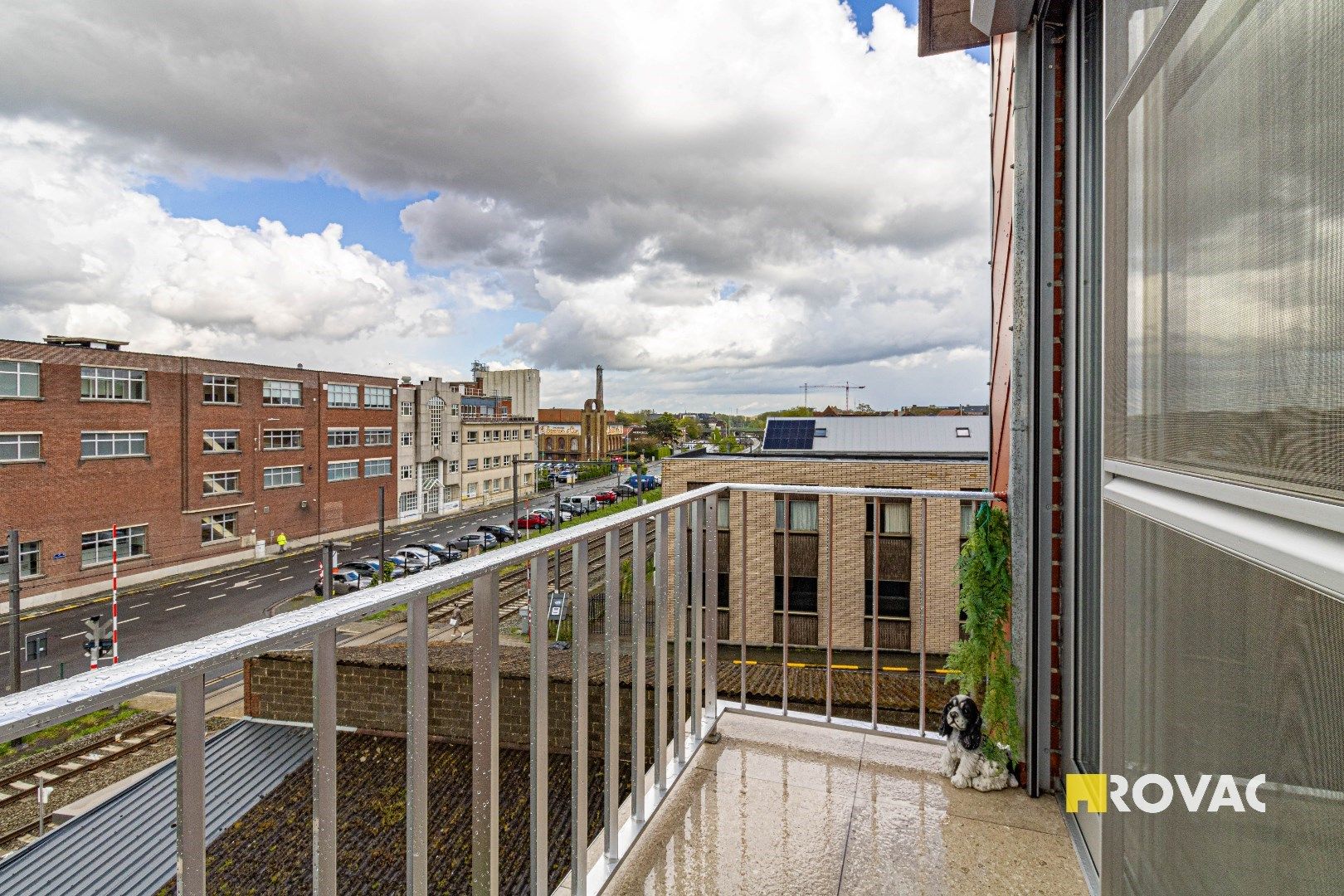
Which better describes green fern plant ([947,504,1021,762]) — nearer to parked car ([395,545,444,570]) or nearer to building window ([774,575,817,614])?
building window ([774,575,817,614])

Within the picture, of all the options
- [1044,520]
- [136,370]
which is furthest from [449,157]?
[1044,520]

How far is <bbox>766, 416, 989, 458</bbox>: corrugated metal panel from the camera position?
25031mm

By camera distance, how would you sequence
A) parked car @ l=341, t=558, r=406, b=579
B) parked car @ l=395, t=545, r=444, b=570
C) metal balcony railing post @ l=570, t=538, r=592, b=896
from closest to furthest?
metal balcony railing post @ l=570, t=538, r=592, b=896, parked car @ l=341, t=558, r=406, b=579, parked car @ l=395, t=545, r=444, b=570

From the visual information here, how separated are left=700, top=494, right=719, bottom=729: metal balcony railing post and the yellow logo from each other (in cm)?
124

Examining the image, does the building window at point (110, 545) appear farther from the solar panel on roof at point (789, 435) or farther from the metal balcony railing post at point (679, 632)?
the metal balcony railing post at point (679, 632)

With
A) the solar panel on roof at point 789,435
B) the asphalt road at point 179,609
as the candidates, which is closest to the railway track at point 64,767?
the asphalt road at point 179,609

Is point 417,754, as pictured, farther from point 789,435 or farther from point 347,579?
point 347,579

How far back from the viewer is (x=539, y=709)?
137 centimetres

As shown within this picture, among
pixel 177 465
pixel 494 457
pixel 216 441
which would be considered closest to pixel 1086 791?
pixel 177 465

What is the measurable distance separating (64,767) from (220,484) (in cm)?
3533

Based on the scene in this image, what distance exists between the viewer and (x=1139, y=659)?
111 centimetres

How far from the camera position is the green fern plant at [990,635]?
91.5 inches

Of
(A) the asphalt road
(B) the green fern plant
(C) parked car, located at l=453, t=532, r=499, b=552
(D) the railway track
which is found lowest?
(A) the asphalt road

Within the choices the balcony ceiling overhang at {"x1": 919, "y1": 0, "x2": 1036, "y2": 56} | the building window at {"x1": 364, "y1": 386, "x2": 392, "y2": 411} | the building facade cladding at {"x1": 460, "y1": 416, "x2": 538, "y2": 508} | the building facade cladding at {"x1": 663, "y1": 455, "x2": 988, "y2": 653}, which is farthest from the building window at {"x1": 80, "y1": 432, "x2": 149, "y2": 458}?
the balcony ceiling overhang at {"x1": 919, "y1": 0, "x2": 1036, "y2": 56}
